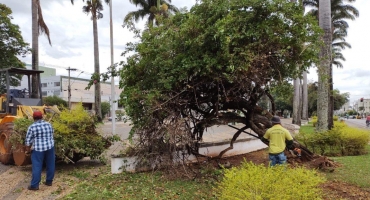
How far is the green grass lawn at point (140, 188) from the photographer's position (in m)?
5.47

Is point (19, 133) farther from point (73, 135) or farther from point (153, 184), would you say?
point (153, 184)

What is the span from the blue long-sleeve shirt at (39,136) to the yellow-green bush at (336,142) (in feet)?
24.4

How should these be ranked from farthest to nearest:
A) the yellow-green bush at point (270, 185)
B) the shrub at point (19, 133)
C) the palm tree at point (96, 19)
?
the palm tree at point (96, 19)
the shrub at point (19, 133)
the yellow-green bush at point (270, 185)

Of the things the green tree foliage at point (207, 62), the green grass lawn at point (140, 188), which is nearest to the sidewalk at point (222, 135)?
the green tree foliage at point (207, 62)

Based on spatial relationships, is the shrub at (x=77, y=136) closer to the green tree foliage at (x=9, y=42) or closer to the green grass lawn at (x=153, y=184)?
the green grass lawn at (x=153, y=184)

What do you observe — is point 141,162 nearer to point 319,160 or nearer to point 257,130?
point 257,130

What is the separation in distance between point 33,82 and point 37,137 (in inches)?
243

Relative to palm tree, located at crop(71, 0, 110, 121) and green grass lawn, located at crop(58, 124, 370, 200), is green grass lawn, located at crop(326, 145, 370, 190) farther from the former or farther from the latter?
palm tree, located at crop(71, 0, 110, 121)

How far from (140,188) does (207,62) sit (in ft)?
9.24

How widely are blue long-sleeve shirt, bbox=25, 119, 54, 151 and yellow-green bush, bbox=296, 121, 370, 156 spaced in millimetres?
7433

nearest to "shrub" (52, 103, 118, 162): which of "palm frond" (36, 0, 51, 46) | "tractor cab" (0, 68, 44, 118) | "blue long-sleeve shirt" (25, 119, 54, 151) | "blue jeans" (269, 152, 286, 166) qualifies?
"blue long-sleeve shirt" (25, 119, 54, 151)

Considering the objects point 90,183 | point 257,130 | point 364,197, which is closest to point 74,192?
point 90,183

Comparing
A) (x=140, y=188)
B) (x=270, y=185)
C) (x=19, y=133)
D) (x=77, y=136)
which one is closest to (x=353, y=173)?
(x=270, y=185)

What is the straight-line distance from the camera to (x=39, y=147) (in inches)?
247
